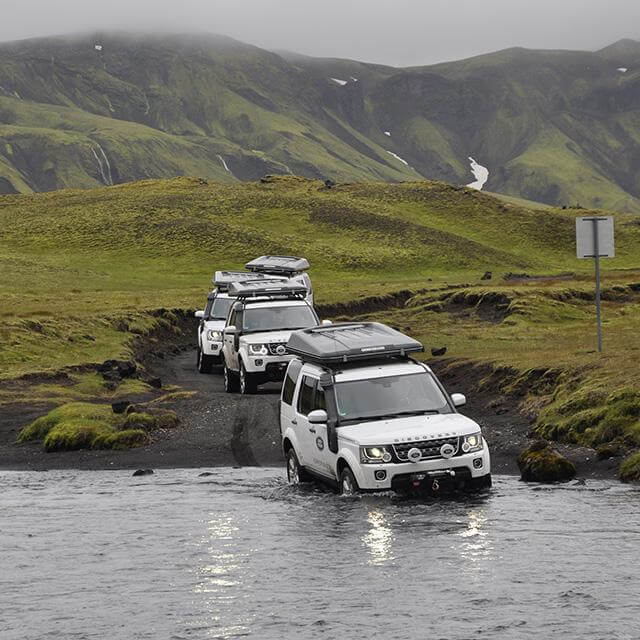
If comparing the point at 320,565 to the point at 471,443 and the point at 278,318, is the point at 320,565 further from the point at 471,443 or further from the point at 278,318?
the point at 278,318

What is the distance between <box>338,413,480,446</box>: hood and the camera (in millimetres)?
17797

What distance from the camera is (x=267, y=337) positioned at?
33.7 meters

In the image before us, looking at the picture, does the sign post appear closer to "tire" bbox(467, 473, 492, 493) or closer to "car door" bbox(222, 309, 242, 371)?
"car door" bbox(222, 309, 242, 371)

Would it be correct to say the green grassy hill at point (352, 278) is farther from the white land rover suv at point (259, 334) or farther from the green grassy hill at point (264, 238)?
the white land rover suv at point (259, 334)

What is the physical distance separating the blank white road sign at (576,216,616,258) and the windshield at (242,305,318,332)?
8135mm

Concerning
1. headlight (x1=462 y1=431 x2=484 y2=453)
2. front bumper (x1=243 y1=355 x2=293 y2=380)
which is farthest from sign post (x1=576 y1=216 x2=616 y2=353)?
headlight (x1=462 y1=431 x2=484 y2=453)

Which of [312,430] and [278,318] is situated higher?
[278,318]

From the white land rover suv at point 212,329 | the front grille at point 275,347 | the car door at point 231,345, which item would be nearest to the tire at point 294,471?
the front grille at point 275,347

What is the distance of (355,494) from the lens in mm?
18281

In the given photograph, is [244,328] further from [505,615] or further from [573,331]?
[505,615]

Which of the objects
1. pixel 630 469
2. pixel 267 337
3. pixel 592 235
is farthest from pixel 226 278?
pixel 630 469

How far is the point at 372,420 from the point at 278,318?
53.5ft

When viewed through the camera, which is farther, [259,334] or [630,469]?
[259,334]

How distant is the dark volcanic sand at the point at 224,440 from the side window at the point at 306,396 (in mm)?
4214
